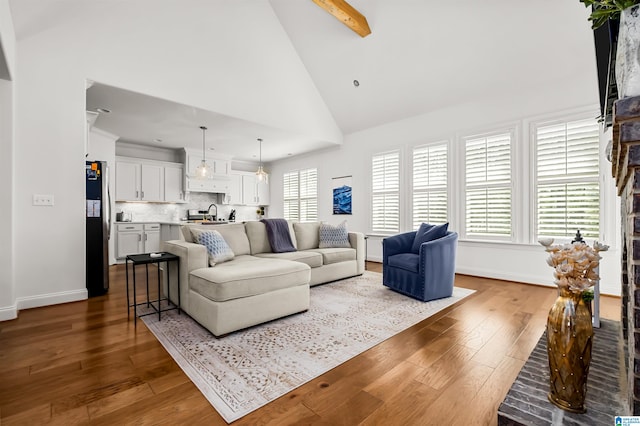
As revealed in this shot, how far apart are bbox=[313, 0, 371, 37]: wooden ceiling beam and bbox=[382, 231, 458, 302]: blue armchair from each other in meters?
3.15

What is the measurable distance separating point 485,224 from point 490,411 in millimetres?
3585

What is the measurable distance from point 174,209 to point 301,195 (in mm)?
3130

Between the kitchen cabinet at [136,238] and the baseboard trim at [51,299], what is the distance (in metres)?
2.61

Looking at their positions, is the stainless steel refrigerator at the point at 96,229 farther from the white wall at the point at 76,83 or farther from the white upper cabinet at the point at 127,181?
the white upper cabinet at the point at 127,181

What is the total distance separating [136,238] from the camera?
236 inches

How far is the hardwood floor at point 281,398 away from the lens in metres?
1.47

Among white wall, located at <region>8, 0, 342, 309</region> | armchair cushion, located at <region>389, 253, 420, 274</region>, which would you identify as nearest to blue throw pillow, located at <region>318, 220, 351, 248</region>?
armchair cushion, located at <region>389, 253, 420, 274</region>

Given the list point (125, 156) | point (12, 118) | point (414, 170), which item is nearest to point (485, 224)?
point (414, 170)

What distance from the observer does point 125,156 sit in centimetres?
640

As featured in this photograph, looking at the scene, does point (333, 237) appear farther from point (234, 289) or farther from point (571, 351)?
point (571, 351)

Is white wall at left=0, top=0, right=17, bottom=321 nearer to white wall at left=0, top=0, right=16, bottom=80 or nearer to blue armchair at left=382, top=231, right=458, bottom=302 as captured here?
white wall at left=0, top=0, right=16, bottom=80

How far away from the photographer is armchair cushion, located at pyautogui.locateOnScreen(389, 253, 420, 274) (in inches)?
134

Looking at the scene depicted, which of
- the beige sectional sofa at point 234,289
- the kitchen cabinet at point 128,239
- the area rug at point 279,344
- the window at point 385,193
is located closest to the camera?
the area rug at point 279,344

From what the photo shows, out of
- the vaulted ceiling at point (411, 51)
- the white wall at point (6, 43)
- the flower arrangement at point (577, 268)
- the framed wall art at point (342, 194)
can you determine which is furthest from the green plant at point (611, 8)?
the framed wall art at point (342, 194)
